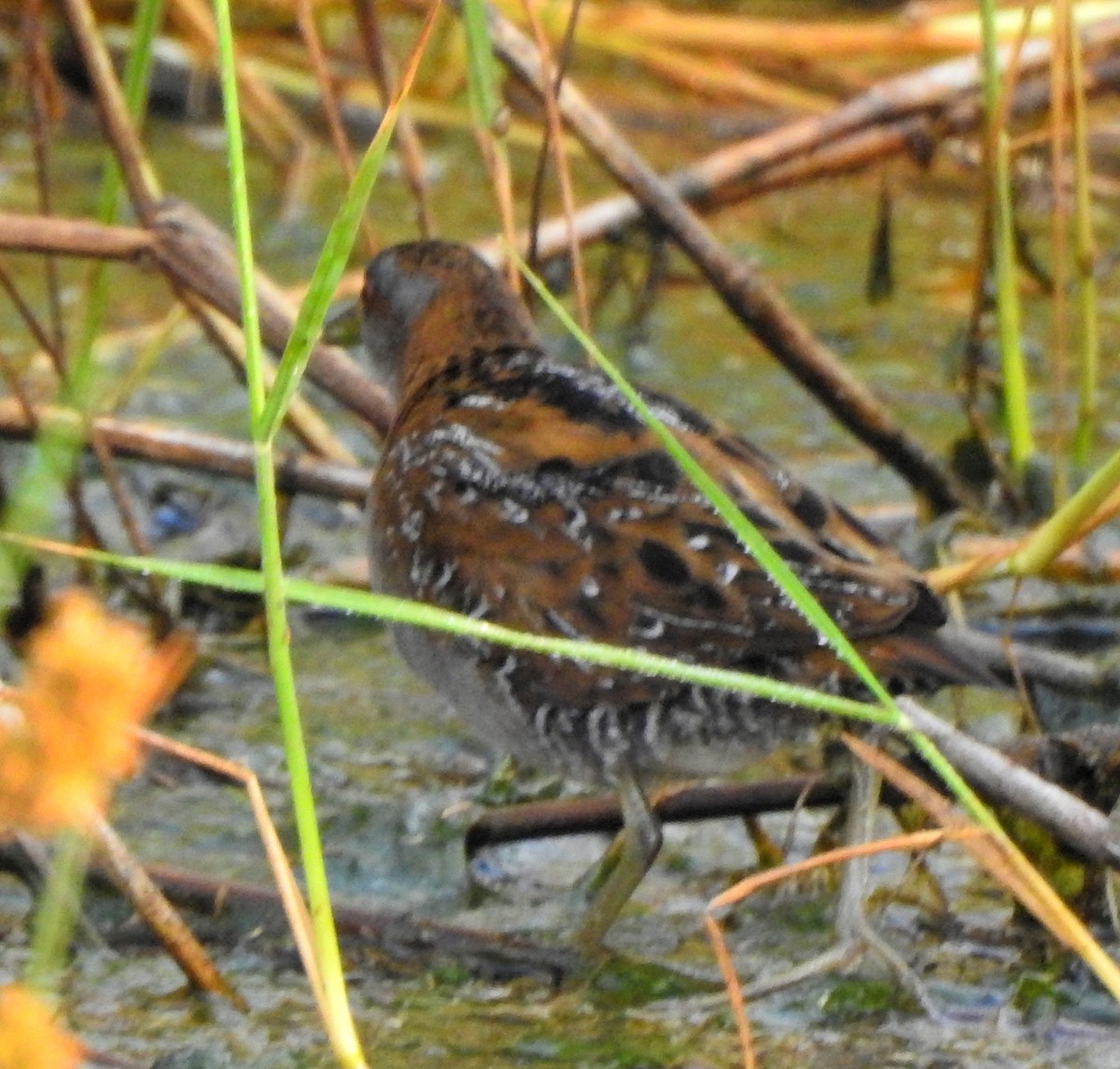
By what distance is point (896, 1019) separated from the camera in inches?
110

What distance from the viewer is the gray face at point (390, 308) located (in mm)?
3771

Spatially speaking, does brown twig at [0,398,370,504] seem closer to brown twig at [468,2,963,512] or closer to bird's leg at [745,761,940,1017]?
brown twig at [468,2,963,512]

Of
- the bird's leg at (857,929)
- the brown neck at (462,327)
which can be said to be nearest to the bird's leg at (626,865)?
the bird's leg at (857,929)

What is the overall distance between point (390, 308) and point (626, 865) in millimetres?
1202

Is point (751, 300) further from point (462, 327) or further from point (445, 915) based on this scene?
point (445, 915)

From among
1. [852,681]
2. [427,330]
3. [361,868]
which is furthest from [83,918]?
[427,330]

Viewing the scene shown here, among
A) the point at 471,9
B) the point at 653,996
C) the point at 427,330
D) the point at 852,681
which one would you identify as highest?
the point at 471,9

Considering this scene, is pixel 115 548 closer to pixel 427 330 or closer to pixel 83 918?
pixel 427 330

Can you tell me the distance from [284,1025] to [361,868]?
0.58 m

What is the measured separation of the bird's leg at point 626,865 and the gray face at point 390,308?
1038 millimetres

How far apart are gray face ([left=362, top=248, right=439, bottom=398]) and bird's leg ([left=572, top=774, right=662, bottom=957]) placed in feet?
3.40

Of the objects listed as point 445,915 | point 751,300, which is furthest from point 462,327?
point 445,915

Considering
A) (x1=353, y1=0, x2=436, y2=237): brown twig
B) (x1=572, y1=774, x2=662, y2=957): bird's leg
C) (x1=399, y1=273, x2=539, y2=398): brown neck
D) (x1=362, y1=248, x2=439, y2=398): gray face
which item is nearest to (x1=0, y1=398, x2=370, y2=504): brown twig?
(x1=362, y1=248, x2=439, y2=398): gray face

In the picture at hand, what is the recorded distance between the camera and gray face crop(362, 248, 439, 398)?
3.77m
